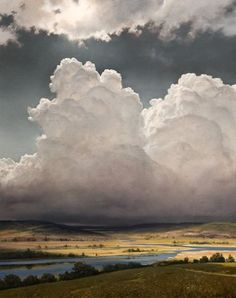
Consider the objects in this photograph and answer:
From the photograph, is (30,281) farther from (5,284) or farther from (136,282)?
(136,282)

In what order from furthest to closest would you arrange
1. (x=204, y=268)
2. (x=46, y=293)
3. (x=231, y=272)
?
(x=204, y=268), (x=231, y=272), (x=46, y=293)

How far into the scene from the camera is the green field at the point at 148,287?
14025 cm

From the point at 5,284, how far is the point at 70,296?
191ft

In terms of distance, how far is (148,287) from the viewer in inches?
5842

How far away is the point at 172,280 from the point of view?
512 ft

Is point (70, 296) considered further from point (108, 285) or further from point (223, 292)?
point (223, 292)

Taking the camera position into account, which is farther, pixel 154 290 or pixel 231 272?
pixel 231 272

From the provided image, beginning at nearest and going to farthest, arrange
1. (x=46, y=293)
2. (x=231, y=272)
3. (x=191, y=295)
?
(x=191, y=295)
(x=46, y=293)
(x=231, y=272)

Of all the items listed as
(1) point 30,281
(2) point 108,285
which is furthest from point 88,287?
(1) point 30,281

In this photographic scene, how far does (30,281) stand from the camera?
195m

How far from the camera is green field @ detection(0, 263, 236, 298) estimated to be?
140 metres

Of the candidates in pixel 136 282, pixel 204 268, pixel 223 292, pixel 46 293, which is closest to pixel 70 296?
pixel 46 293

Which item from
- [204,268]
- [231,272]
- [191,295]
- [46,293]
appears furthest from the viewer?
[204,268]

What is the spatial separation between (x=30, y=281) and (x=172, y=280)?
2787 inches
